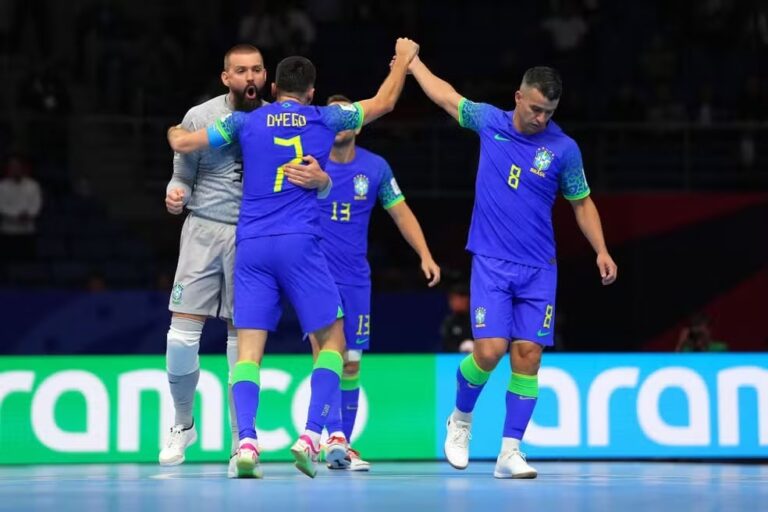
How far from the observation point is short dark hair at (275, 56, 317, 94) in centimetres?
804

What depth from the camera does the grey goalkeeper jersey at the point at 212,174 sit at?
28.0ft

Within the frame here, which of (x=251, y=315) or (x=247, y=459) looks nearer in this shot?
(x=247, y=459)

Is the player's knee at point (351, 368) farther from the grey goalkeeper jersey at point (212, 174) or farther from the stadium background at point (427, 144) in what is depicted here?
the stadium background at point (427, 144)

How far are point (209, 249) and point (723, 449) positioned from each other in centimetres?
437

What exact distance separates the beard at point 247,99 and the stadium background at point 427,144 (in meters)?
6.12

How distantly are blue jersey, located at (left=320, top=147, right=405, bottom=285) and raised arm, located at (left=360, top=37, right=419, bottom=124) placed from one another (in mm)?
1082

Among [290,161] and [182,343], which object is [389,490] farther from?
[290,161]

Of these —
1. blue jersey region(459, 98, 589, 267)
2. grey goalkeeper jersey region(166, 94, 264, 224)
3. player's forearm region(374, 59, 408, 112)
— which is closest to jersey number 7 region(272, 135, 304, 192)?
player's forearm region(374, 59, 408, 112)

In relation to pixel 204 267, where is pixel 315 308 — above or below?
below

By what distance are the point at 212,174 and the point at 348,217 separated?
1.21m

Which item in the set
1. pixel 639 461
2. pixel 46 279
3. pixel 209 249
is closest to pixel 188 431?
pixel 209 249

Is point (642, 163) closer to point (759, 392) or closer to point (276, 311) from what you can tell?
point (759, 392)

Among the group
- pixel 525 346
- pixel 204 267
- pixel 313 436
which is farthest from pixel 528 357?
pixel 204 267

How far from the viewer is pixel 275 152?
7973 millimetres
